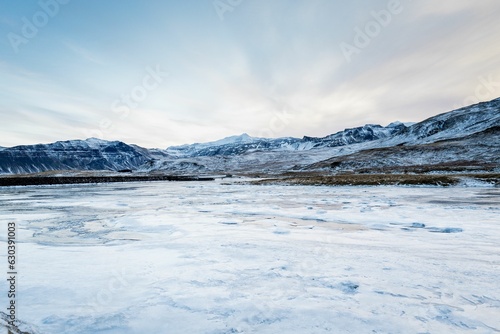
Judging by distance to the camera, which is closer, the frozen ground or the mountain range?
the frozen ground

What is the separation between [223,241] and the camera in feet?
27.3

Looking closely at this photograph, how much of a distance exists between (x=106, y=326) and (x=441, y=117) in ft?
652

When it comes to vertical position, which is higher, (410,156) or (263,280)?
(410,156)

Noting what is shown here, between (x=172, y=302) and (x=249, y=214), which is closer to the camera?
(x=172, y=302)

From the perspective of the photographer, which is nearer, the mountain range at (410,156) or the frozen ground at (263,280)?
the frozen ground at (263,280)

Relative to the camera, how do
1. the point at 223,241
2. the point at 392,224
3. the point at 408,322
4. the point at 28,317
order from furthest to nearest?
the point at 392,224
the point at 223,241
the point at 28,317
the point at 408,322

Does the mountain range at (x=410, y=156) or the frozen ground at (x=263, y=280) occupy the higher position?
the mountain range at (x=410, y=156)

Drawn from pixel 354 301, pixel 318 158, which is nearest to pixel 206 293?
pixel 354 301

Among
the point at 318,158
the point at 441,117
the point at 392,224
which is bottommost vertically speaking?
the point at 392,224

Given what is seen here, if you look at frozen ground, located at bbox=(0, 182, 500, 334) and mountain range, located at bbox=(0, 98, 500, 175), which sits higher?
mountain range, located at bbox=(0, 98, 500, 175)

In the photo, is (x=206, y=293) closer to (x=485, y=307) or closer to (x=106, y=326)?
(x=106, y=326)

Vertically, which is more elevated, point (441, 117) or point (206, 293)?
point (441, 117)

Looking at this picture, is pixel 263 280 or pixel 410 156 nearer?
pixel 263 280

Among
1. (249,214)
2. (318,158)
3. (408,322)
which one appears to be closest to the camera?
(408,322)
